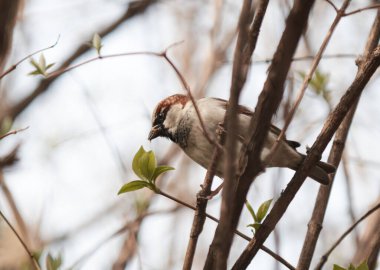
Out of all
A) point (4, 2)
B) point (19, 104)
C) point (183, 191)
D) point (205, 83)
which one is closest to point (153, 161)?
point (4, 2)

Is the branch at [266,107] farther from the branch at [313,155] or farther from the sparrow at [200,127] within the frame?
the sparrow at [200,127]

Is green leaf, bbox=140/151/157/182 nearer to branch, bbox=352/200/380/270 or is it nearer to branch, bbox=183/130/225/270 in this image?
branch, bbox=183/130/225/270

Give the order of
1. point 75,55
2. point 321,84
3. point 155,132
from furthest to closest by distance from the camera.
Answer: point 75,55 → point 155,132 → point 321,84

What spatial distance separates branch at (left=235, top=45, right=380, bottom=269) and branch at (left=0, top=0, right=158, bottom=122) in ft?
10.6

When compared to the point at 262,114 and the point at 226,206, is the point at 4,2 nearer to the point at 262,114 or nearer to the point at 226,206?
the point at 262,114

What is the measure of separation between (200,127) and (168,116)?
2.27ft

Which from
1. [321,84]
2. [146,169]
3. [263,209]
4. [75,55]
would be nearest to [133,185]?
[146,169]

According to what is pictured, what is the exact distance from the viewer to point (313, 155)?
1.72m

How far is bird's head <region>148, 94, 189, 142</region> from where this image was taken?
3374 mm

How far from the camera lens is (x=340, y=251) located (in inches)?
199

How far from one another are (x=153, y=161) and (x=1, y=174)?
140 cm

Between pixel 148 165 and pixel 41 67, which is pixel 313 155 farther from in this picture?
pixel 41 67

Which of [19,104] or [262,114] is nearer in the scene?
[262,114]

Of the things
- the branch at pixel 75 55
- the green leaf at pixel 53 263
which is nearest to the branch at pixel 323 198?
the green leaf at pixel 53 263
